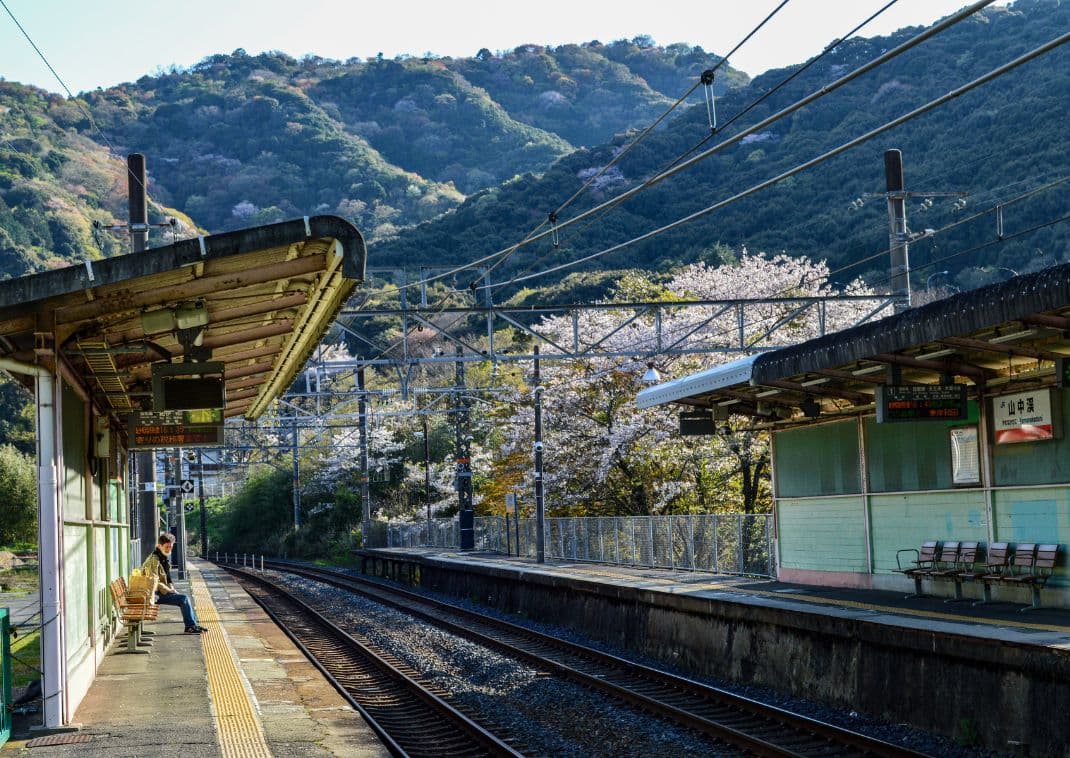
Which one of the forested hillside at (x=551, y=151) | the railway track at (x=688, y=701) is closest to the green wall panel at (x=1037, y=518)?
the railway track at (x=688, y=701)

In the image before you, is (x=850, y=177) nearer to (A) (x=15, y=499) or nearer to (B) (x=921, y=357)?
(A) (x=15, y=499)

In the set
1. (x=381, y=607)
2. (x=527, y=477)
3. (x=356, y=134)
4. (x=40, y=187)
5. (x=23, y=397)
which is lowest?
(x=381, y=607)

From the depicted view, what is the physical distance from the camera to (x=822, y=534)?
63.9ft

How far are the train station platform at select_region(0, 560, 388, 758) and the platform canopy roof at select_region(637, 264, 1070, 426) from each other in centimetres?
661

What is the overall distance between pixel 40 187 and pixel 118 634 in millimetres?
79575

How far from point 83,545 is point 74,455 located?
103 cm

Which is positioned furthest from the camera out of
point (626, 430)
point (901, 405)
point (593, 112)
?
point (593, 112)

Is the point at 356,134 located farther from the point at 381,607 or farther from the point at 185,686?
the point at 185,686

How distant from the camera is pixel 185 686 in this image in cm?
1314

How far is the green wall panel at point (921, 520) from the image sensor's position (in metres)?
15.8

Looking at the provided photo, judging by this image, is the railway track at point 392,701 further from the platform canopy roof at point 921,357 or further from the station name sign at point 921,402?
the station name sign at point 921,402

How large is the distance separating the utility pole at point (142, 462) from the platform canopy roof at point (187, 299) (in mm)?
10942

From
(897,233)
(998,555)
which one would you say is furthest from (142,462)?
(998,555)

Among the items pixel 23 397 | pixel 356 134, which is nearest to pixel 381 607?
pixel 23 397
